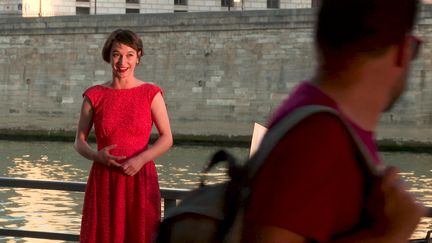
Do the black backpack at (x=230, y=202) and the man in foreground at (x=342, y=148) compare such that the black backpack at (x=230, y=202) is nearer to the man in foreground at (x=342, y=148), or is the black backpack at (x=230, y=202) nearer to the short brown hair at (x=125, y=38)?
the man in foreground at (x=342, y=148)

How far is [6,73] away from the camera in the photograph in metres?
32.3

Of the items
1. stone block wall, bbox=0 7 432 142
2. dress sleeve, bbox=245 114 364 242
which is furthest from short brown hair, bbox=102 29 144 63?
stone block wall, bbox=0 7 432 142

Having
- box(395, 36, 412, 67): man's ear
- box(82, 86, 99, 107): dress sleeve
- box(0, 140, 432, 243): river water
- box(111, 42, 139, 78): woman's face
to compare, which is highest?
box(395, 36, 412, 67): man's ear

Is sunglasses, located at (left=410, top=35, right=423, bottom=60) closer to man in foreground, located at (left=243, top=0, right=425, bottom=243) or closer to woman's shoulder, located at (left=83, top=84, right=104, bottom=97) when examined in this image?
man in foreground, located at (left=243, top=0, right=425, bottom=243)

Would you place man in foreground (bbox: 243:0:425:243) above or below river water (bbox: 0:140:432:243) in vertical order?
above

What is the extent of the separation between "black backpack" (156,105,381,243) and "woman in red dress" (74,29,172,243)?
2.28 m

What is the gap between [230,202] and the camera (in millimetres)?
1404

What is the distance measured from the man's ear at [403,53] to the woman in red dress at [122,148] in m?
2.28

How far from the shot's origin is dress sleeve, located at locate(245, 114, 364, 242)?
4.49 feet

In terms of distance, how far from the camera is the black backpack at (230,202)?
1.40 metres

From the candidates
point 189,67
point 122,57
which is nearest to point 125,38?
point 122,57

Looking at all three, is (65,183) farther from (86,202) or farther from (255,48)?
(255,48)

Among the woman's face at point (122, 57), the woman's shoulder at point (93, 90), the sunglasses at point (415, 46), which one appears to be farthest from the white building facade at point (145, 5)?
the sunglasses at point (415, 46)

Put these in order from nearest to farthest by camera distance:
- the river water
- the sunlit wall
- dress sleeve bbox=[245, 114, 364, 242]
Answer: dress sleeve bbox=[245, 114, 364, 242] < the river water < the sunlit wall
